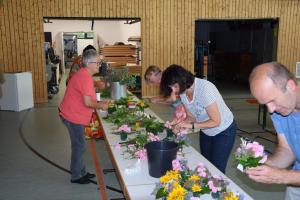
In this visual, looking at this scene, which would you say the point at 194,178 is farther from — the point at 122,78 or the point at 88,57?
the point at 122,78

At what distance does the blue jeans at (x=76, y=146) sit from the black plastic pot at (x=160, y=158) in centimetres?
192

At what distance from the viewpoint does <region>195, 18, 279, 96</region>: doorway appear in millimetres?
13609

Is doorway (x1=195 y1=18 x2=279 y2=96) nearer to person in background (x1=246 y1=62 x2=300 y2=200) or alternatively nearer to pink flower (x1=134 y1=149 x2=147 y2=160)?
pink flower (x1=134 y1=149 x2=147 y2=160)

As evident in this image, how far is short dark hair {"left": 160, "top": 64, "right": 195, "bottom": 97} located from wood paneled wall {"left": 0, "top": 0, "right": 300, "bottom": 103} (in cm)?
790

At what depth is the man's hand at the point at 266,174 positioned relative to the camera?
1613 mm

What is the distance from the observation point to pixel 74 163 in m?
4.18

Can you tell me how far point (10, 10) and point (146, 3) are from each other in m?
3.99

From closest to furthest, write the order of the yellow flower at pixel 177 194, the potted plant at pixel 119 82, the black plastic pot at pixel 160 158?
the yellow flower at pixel 177 194 → the black plastic pot at pixel 160 158 → the potted plant at pixel 119 82

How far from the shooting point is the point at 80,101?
3850 mm

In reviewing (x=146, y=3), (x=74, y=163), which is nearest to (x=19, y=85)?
(x=146, y=3)

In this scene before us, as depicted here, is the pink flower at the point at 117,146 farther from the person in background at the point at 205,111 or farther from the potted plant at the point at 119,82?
the potted plant at the point at 119,82

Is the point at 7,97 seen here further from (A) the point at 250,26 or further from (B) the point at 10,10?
(A) the point at 250,26

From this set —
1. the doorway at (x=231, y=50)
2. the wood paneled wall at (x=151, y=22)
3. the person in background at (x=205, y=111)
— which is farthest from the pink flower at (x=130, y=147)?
the doorway at (x=231, y=50)

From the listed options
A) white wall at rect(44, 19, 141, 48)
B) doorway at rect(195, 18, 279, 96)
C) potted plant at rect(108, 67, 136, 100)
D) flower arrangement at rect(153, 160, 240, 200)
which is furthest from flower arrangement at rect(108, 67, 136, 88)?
white wall at rect(44, 19, 141, 48)
